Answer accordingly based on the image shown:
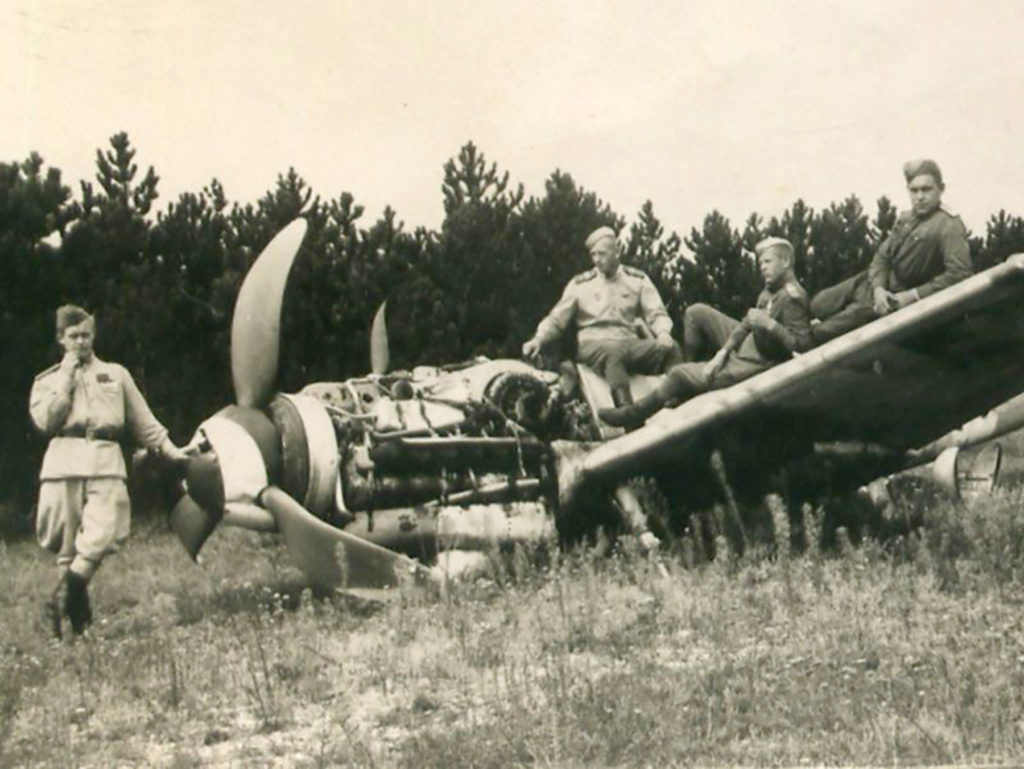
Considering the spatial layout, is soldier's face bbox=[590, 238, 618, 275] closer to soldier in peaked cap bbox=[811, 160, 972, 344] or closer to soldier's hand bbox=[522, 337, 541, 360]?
soldier's hand bbox=[522, 337, 541, 360]

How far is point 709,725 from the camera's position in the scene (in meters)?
5.43

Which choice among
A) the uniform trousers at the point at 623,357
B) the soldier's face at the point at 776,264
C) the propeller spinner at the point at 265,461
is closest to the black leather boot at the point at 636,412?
the uniform trousers at the point at 623,357

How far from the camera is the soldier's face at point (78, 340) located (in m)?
7.93

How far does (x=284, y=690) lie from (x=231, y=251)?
642cm

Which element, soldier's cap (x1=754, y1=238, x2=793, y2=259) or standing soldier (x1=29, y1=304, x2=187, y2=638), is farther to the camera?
soldier's cap (x1=754, y1=238, x2=793, y2=259)

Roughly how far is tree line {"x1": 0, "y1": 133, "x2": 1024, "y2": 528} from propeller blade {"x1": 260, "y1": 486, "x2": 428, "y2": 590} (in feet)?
12.0

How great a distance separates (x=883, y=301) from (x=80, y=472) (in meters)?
4.45

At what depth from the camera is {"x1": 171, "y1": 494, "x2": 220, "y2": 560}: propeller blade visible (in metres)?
8.43

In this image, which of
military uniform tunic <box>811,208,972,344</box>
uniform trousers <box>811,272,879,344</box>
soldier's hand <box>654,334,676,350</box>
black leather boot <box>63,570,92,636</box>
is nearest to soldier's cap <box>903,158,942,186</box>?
military uniform tunic <box>811,208,972,344</box>

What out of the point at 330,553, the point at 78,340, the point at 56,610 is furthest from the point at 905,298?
the point at 56,610

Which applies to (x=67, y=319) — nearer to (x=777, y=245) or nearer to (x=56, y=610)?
(x=56, y=610)

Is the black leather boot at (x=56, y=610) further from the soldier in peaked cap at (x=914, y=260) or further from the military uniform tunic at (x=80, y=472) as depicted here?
the soldier in peaked cap at (x=914, y=260)

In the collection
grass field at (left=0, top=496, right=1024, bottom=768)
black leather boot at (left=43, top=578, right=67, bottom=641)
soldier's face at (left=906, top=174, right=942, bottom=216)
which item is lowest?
grass field at (left=0, top=496, right=1024, bottom=768)

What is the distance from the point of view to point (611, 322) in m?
9.55
